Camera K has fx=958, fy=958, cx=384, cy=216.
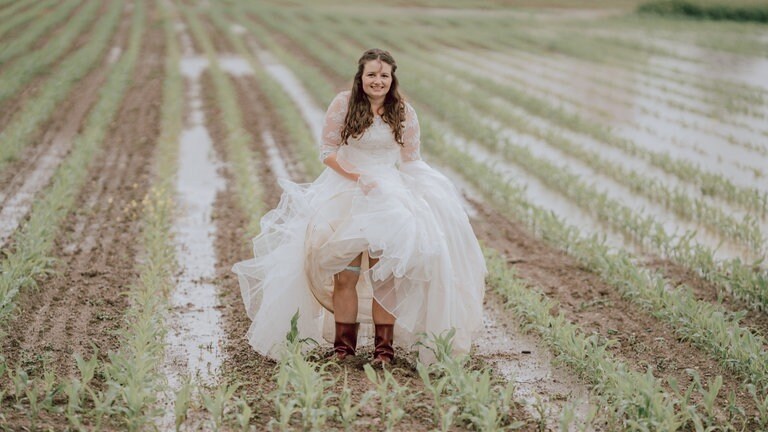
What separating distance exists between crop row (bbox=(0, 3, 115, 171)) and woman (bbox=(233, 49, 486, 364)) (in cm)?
631

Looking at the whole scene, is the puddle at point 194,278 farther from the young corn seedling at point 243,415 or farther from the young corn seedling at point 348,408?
the young corn seedling at point 348,408

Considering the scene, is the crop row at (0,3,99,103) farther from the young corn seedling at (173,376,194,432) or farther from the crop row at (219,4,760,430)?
the young corn seedling at (173,376,194,432)

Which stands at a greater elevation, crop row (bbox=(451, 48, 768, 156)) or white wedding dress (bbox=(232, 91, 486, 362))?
white wedding dress (bbox=(232, 91, 486, 362))

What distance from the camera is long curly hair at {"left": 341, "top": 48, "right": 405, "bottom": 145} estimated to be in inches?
193

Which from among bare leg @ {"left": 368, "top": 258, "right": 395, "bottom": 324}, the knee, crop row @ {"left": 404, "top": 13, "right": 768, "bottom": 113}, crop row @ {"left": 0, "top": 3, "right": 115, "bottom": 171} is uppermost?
the knee

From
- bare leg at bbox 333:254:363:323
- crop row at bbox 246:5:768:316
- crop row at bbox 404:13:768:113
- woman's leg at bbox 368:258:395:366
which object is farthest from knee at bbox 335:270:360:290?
crop row at bbox 404:13:768:113

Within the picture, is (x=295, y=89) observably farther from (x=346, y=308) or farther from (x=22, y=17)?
(x=346, y=308)

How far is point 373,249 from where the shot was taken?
4680 millimetres

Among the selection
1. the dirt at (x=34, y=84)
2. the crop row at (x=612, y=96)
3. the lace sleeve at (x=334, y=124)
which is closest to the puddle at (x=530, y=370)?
the lace sleeve at (x=334, y=124)

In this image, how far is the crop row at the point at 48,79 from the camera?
11.7m

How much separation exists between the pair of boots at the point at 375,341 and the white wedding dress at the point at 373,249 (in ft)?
0.34

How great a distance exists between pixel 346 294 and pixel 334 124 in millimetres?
889

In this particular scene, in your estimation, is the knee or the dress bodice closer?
the knee

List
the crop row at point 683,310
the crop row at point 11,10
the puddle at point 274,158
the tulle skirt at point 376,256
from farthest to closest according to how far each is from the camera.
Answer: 1. the crop row at point 11,10
2. the puddle at point 274,158
3. the crop row at point 683,310
4. the tulle skirt at point 376,256
